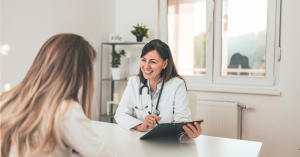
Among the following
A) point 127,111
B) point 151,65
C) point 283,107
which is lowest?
point 283,107

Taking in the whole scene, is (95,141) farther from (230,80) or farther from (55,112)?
(230,80)

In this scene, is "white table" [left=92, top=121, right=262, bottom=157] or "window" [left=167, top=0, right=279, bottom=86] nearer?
"white table" [left=92, top=121, right=262, bottom=157]

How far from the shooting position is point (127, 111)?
1.70 m

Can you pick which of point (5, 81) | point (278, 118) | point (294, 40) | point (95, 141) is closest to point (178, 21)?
point (294, 40)

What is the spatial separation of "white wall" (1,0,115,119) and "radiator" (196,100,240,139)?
1725 millimetres

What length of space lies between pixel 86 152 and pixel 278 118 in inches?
93.7

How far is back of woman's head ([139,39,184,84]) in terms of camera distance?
5.80 ft

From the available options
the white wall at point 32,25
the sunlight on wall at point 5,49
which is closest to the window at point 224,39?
the white wall at point 32,25

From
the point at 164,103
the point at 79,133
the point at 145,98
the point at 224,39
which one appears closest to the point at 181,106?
the point at 164,103

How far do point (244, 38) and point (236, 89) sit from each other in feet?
2.08

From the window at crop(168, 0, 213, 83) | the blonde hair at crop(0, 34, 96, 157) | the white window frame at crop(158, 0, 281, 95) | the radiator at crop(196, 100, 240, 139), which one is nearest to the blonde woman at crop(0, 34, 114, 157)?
the blonde hair at crop(0, 34, 96, 157)

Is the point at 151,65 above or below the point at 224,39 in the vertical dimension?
below

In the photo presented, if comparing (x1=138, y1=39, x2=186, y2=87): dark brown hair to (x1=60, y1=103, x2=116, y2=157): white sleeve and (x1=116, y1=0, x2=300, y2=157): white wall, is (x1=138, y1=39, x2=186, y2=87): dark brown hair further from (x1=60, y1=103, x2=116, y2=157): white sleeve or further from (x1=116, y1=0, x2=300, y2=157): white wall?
(x1=116, y1=0, x2=300, y2=157): white wall

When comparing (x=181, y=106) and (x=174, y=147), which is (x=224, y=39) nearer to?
(x=181, y=106)
